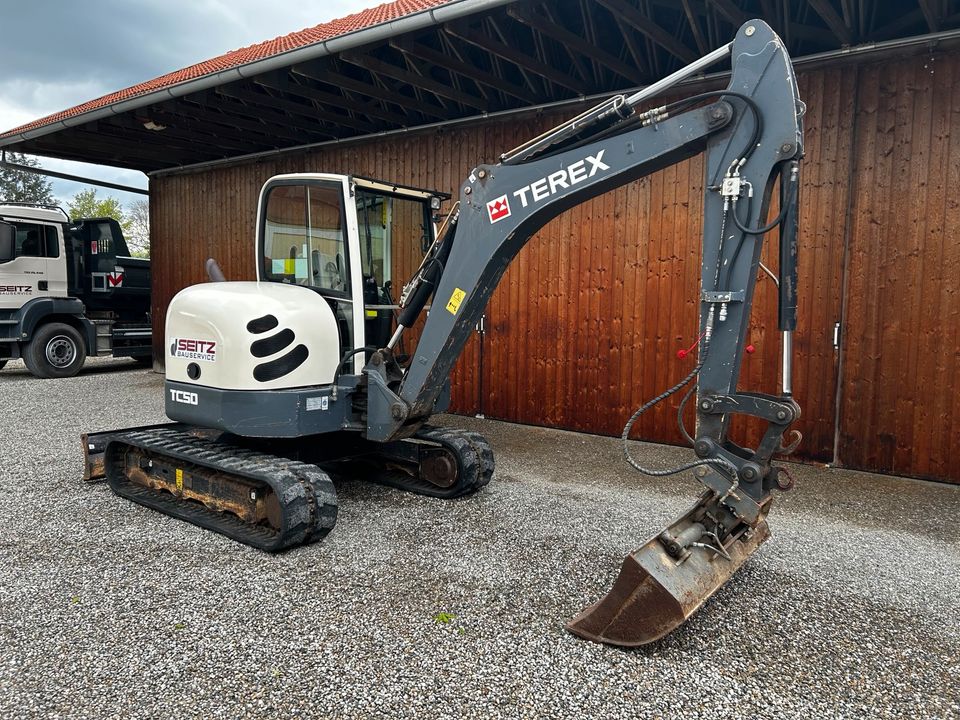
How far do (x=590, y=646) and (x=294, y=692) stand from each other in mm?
1179

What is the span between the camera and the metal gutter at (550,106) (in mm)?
5148

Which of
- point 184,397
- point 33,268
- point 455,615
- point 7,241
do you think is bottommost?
point 455,615

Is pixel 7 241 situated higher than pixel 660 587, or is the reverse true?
pixel 7 241

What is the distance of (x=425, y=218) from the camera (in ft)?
16.4

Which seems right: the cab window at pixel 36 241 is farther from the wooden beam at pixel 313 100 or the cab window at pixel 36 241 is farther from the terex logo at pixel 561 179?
the terex logo at pixel 561 179

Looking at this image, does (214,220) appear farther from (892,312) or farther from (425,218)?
(892,312)

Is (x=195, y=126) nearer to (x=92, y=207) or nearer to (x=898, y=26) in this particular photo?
(x=898, y=26)

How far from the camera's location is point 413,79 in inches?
254

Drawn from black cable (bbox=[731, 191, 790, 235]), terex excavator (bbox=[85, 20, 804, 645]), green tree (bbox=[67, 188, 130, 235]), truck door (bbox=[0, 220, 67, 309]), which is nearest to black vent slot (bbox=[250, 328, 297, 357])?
terex excavator (bbox=[85, 20, 804, 645])

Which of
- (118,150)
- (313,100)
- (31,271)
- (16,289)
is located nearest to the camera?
(313,100)

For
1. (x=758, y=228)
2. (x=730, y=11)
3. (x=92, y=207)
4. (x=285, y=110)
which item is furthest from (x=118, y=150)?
(x=92, y=207)

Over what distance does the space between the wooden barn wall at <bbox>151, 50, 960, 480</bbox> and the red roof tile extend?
5.05 ft

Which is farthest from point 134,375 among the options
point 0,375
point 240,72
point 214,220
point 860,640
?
point 860,640

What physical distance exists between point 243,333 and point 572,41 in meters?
3.67
